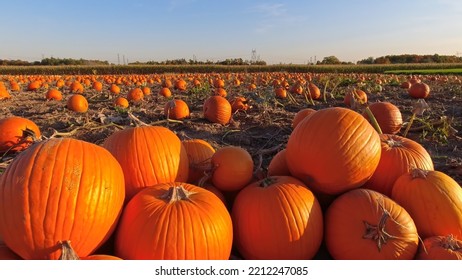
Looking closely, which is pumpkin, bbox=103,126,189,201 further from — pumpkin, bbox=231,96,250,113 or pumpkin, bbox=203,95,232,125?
pumpkin, bbox=231,96,250,113

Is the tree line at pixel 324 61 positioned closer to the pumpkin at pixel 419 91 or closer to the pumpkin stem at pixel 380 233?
the pumpkin at pixel 419 91

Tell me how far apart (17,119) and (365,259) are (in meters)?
4.63

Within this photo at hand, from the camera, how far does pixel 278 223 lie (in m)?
1.95

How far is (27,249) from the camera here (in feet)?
5.17

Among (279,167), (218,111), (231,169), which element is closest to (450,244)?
(279,167)

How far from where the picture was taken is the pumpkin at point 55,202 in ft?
5.16

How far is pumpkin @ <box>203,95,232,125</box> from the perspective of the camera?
6.02m

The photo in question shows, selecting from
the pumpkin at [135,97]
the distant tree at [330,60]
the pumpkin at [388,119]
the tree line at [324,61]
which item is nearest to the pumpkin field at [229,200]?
the pumpkin at [388,119]

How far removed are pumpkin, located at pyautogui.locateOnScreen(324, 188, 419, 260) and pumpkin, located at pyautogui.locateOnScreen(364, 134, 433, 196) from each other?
443mm

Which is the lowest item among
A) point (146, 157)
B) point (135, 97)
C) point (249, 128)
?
point (249, 128)

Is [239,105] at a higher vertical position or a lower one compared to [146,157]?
lower

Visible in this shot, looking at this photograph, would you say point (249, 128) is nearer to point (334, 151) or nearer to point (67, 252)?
point (334, 151)

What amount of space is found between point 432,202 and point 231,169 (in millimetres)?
1230
